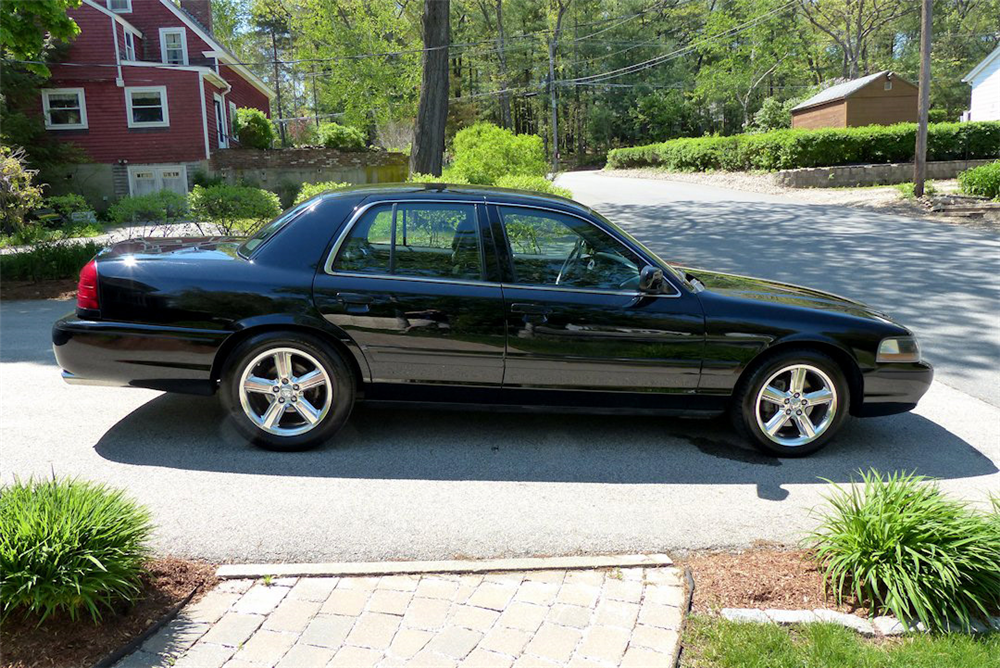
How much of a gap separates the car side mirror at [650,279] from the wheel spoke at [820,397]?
1173 mm

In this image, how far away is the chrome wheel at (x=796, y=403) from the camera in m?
4.93

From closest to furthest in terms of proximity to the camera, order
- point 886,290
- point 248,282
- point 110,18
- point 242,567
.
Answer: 1. point 242,567
2. point 248,282
3. point 886,290
4. point 110,18

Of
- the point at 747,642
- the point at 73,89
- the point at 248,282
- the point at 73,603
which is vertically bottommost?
the point at 747,642

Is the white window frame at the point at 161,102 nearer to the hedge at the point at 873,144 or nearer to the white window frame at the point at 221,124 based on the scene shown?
the white window frame at the point at 221,124

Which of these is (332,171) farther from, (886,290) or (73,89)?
(886,290)

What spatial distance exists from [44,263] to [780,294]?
10648 mm

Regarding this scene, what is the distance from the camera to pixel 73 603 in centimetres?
285

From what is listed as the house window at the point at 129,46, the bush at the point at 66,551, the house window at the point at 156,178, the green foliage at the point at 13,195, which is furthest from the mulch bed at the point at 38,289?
the house window at the point at 129,46

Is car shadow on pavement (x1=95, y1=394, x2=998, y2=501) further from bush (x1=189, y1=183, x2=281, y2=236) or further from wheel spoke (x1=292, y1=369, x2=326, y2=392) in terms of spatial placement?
bush (x1=189, y1=183, x2=281, y2=236)

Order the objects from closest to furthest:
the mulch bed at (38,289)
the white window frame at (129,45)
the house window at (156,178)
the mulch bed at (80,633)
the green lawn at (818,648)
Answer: the mulch bed at (80,633) < the green lawn at (818,648) < the mulch bed at (38,289) < the house window at (156,178) < the white window frame at (129,45)

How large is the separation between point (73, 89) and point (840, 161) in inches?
1127

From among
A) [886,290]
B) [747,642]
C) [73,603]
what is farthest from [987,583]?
[886,290]

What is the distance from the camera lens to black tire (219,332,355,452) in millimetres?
4715

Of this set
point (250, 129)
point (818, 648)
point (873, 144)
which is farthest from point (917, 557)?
point (250, 129)
